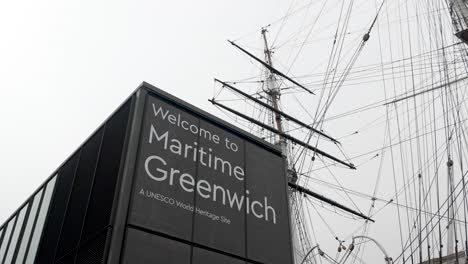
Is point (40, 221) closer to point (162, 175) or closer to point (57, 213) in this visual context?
point (57, 213)

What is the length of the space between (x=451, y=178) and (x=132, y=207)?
44.9ft

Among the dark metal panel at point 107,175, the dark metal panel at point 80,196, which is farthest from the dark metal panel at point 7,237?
the dark metal panel at point 107,175

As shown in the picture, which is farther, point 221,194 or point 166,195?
point 221,194

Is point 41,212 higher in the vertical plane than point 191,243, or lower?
higher

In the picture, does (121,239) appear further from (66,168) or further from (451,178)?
(451,178)

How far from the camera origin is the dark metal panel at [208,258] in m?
11.1

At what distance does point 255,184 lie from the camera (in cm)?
1437

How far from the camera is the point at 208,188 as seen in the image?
12.8m

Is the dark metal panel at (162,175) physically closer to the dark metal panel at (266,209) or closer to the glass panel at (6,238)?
the dark metal panel at (266,209)

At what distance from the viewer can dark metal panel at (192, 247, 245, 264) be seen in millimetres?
11086

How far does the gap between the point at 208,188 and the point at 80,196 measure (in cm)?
358

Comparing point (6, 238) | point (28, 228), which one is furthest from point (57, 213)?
point (6, 238)

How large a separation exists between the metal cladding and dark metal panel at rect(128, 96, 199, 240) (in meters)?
0.03

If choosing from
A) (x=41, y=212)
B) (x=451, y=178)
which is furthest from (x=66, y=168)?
(x=451, y=178)
